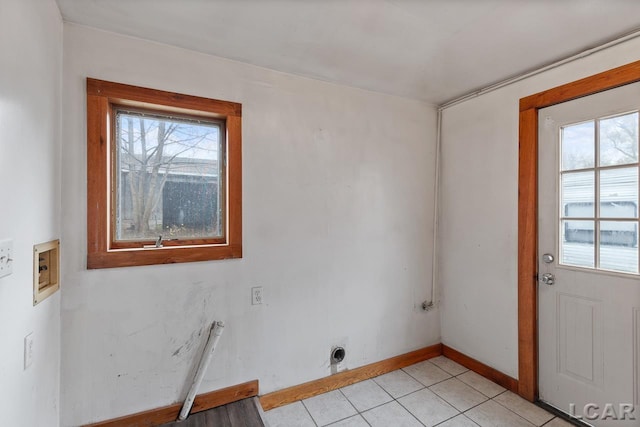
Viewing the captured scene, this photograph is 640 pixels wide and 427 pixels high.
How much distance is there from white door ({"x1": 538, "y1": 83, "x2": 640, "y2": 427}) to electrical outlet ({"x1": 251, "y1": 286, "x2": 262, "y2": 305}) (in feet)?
6.48

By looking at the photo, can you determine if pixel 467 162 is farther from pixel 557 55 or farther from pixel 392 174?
pixel 557 55

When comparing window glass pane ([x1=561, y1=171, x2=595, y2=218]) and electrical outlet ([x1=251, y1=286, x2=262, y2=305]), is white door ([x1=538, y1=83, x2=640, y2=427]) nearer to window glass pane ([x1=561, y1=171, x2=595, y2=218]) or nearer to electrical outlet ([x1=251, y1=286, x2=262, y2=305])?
window glass pane ([x1=561, y1=171, x2=595, y2=218])

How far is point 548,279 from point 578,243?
0.31 m

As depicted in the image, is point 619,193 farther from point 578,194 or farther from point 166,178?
point 166,178

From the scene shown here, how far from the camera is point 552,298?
1.98 meters

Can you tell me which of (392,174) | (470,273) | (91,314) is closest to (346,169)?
(392,174)

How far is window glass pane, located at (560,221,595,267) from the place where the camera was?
180 centimetres

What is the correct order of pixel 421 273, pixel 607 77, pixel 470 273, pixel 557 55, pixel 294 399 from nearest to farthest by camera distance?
pixel 607 77
pixel 557 55
pixel 294 399
pixel 470 273
pixel 421 273

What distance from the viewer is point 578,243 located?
1.85 m

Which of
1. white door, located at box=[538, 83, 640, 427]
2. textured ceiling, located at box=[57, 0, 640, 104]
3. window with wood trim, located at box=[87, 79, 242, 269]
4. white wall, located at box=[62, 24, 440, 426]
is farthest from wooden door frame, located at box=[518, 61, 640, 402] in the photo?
window with wood trim, located at box=[87, 79, 242, 269]

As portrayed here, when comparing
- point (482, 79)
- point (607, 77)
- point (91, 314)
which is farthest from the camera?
point (482, 79)

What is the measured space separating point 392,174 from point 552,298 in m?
1.44

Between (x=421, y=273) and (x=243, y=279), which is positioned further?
(x=421, y=273)

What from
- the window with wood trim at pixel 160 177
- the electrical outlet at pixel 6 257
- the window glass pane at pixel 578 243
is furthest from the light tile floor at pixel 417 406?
the electrical outlet at pixel 6 257
